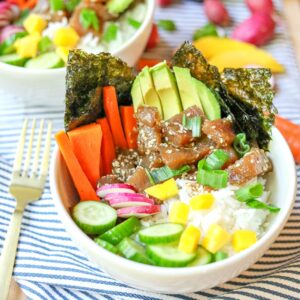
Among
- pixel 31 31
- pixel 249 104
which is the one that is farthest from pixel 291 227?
pixel 31 31

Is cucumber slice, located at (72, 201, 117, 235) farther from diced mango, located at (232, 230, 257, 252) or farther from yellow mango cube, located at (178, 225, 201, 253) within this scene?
diced mango, located at (232, 230, 257, 252)

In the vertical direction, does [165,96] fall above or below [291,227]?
above

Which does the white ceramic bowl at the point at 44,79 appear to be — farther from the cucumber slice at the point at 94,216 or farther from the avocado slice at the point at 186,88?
the cucumber slice at the point at 94,216

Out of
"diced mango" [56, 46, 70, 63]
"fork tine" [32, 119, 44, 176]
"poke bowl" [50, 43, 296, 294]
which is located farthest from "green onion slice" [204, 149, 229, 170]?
"diced mango" [56, 46, 70, 63]

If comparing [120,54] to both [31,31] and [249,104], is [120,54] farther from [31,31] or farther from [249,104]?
[249,104]

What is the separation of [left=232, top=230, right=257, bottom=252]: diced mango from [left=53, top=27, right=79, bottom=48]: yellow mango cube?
1261 mm

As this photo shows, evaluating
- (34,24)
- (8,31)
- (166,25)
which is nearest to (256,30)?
(166,25)

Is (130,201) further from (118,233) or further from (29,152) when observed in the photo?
(29,152)

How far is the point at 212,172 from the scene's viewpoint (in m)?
Result: 1.90

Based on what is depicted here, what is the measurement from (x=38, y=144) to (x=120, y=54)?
1.73 ft

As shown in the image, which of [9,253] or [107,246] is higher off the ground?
[107,246]

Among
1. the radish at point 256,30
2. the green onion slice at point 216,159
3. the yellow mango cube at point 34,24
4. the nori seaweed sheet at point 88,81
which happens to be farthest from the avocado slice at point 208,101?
the radish at point 256,30

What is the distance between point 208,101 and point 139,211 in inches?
18.9

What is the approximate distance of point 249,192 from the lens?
1858 mm
